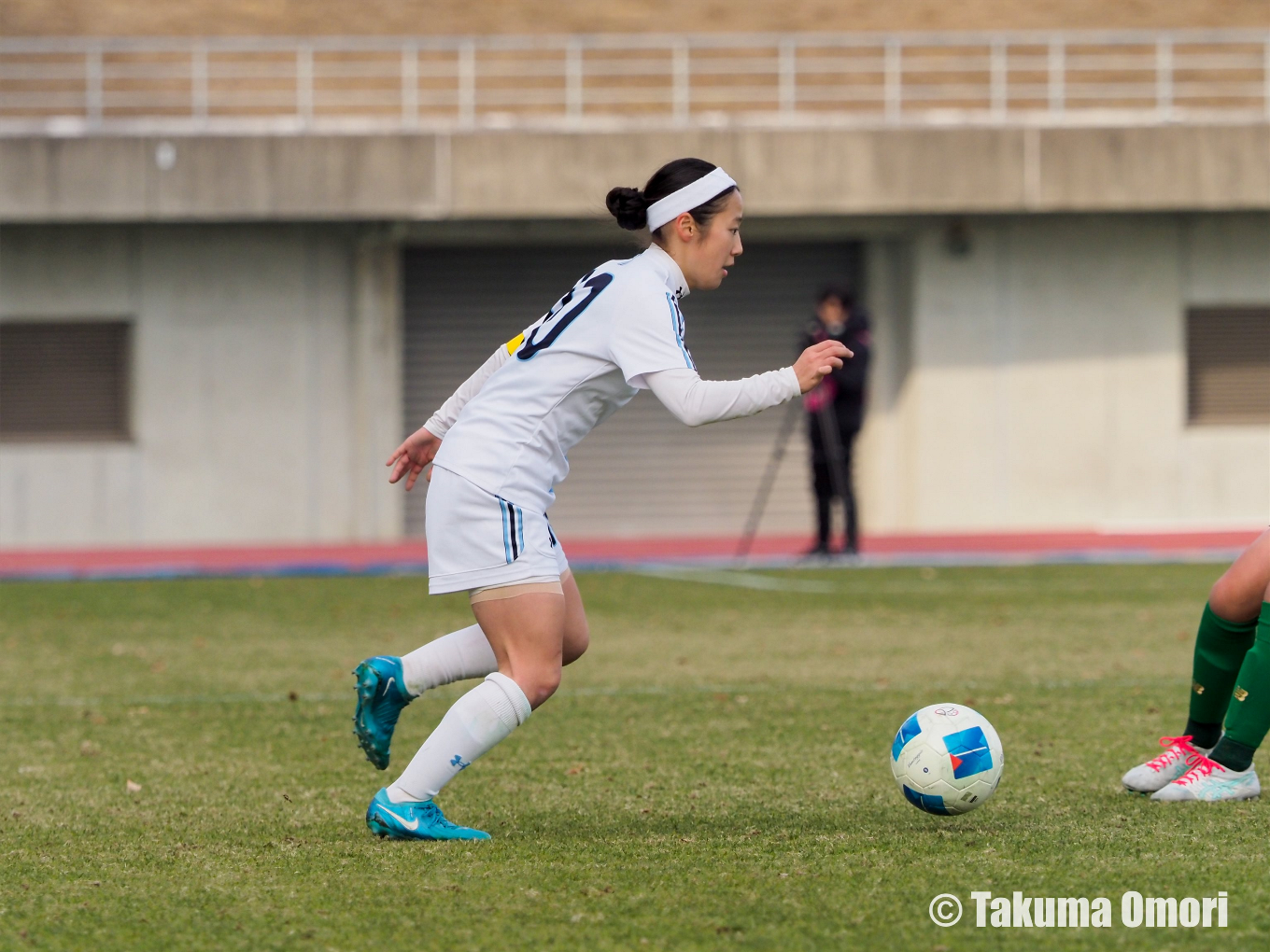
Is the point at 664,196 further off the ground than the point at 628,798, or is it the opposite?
the point at 664,196

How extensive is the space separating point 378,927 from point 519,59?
19.7 m

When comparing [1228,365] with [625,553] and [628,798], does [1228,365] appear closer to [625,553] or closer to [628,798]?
[625,553]

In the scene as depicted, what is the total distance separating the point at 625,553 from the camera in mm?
17453

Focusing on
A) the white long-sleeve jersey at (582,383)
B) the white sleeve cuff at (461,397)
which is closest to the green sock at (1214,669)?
the white long-sleeve jersey at (582,383)

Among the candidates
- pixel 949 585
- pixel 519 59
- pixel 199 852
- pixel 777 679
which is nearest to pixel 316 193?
pixel 519 59

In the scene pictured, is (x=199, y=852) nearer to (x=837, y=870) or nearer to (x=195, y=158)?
(x=837, y=870)

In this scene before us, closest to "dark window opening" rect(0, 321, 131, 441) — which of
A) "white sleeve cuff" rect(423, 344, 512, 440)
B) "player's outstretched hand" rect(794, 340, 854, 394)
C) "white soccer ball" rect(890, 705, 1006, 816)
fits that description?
"white sleeve cuff" rect(423, 344, 512, 440)

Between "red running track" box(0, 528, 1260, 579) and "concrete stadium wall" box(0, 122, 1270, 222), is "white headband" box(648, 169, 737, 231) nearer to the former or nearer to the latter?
"red running track" box(0, 528, 1260, 579)

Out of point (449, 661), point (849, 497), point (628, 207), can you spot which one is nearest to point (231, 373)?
point (849, 497)

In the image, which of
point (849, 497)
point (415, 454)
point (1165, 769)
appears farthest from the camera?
point (849, 497)

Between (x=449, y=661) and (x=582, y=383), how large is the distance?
852 millimetres

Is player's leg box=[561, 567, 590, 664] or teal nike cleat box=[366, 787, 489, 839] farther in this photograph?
player's leg box=[561, 567, 590, 664]

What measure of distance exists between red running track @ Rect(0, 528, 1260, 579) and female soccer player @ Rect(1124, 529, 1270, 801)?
32.4ft

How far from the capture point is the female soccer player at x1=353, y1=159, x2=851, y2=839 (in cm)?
428
